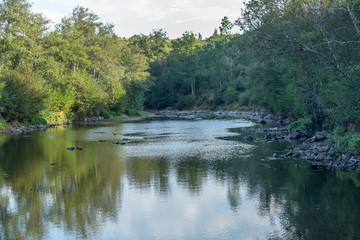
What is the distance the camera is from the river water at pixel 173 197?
12.8 metres

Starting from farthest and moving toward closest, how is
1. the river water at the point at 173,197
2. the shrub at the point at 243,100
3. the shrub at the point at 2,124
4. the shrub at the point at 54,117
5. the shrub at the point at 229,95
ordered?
the shrub at the point at 229,95, the shrub at the point at 243,100, the shrub at the point at 54,117, the shrub at the point at 2,124, the river water at the point at 173,197

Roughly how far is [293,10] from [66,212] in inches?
703

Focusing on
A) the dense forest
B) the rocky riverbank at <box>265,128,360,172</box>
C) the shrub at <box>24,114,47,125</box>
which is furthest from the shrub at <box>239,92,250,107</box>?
the rocky riverbank at <box>265,128,360,172</box>

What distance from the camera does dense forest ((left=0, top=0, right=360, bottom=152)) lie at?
2286 cm

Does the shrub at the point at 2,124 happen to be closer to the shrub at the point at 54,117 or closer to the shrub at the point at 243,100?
the shrub at the point at 54,117

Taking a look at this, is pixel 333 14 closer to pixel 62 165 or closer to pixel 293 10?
pixel 293 10

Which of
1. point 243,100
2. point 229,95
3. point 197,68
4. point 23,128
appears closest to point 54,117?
point 23,128

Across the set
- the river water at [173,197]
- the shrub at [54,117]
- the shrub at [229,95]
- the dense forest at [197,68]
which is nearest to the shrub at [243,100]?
the dense forest at [197,68]

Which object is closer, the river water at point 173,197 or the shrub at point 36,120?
the river water at point 173,197

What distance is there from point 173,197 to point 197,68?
317 ft

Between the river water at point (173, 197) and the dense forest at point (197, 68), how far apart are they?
572cm

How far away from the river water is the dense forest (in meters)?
5.72

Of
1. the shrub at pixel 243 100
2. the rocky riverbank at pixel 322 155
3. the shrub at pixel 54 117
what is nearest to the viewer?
the rocky riverbank at pixel 322 155

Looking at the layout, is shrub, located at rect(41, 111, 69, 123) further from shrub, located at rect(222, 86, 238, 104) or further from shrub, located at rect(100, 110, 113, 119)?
shrub, located at rect(222, 86, 238, 104)
